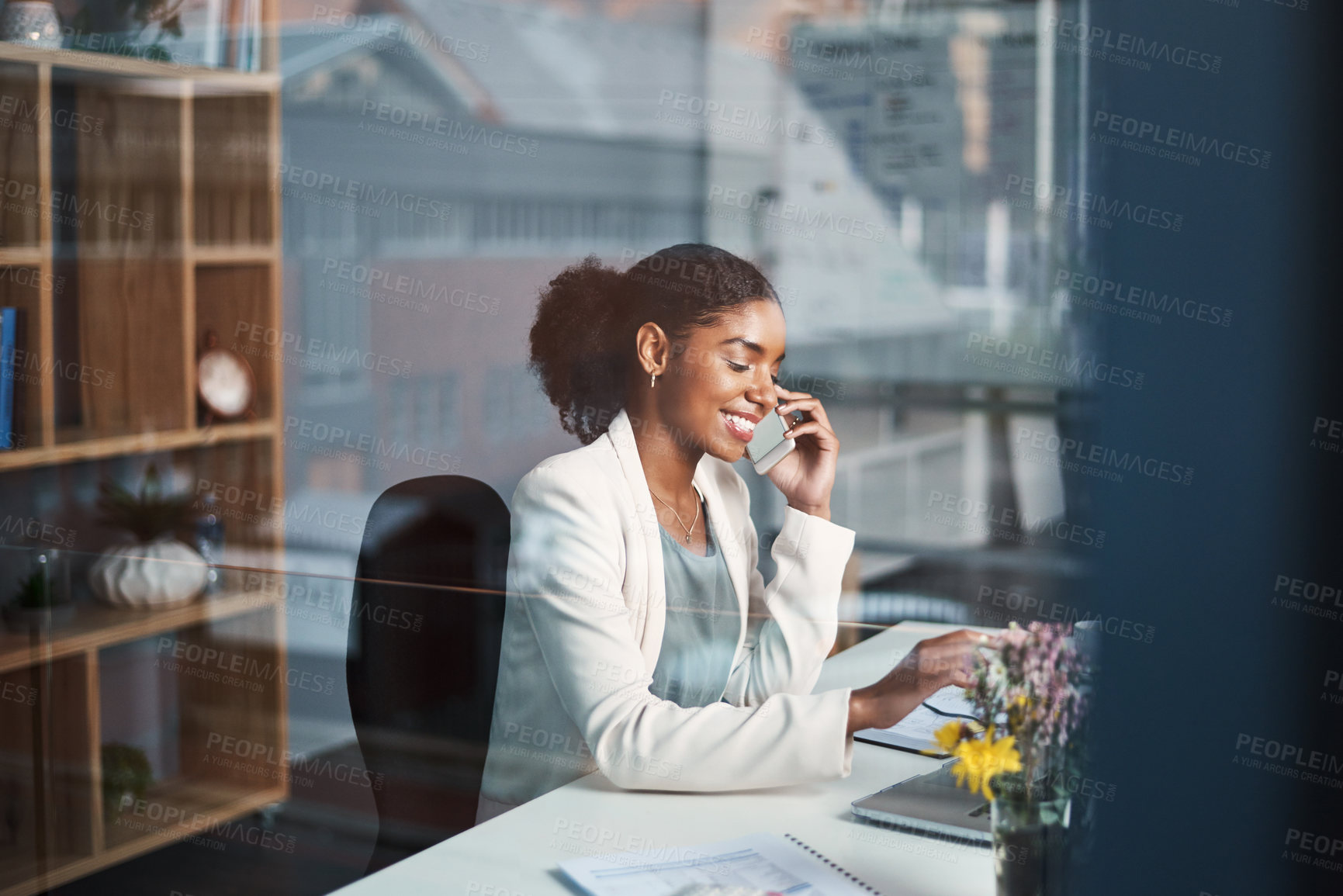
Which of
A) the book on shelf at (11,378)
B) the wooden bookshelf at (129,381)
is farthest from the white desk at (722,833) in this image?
the book on shelf at (11,378)

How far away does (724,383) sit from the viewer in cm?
101

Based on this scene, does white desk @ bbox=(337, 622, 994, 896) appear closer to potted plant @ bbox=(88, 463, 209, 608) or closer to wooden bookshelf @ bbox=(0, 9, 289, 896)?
wooden bookshelf @ bbox=(0, 9, 289, 896)

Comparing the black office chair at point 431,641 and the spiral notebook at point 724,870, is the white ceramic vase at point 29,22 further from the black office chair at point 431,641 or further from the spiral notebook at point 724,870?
the spiral notebook at point 724,870

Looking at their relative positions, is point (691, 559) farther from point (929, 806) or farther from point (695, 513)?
point (929, 806)

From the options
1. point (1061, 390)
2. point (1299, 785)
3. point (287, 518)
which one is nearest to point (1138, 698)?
point (1299, 785)

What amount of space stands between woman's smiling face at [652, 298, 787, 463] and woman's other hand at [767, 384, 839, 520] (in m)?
0.02

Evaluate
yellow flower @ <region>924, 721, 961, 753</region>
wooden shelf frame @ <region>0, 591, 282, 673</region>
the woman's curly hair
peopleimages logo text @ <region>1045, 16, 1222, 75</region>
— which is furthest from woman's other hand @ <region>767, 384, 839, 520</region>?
wooden shelf frame @ <region>0, 591, 282, 673</region>

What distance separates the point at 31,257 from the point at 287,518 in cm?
57

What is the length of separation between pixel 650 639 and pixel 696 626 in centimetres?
5

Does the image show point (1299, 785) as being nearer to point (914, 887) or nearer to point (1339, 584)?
point (1339, 584)

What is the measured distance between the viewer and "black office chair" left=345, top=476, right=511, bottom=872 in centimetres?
121

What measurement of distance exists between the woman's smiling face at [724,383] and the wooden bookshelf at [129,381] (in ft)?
3.30

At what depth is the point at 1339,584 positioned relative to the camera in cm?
47

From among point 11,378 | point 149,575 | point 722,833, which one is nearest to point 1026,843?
point 722,833
